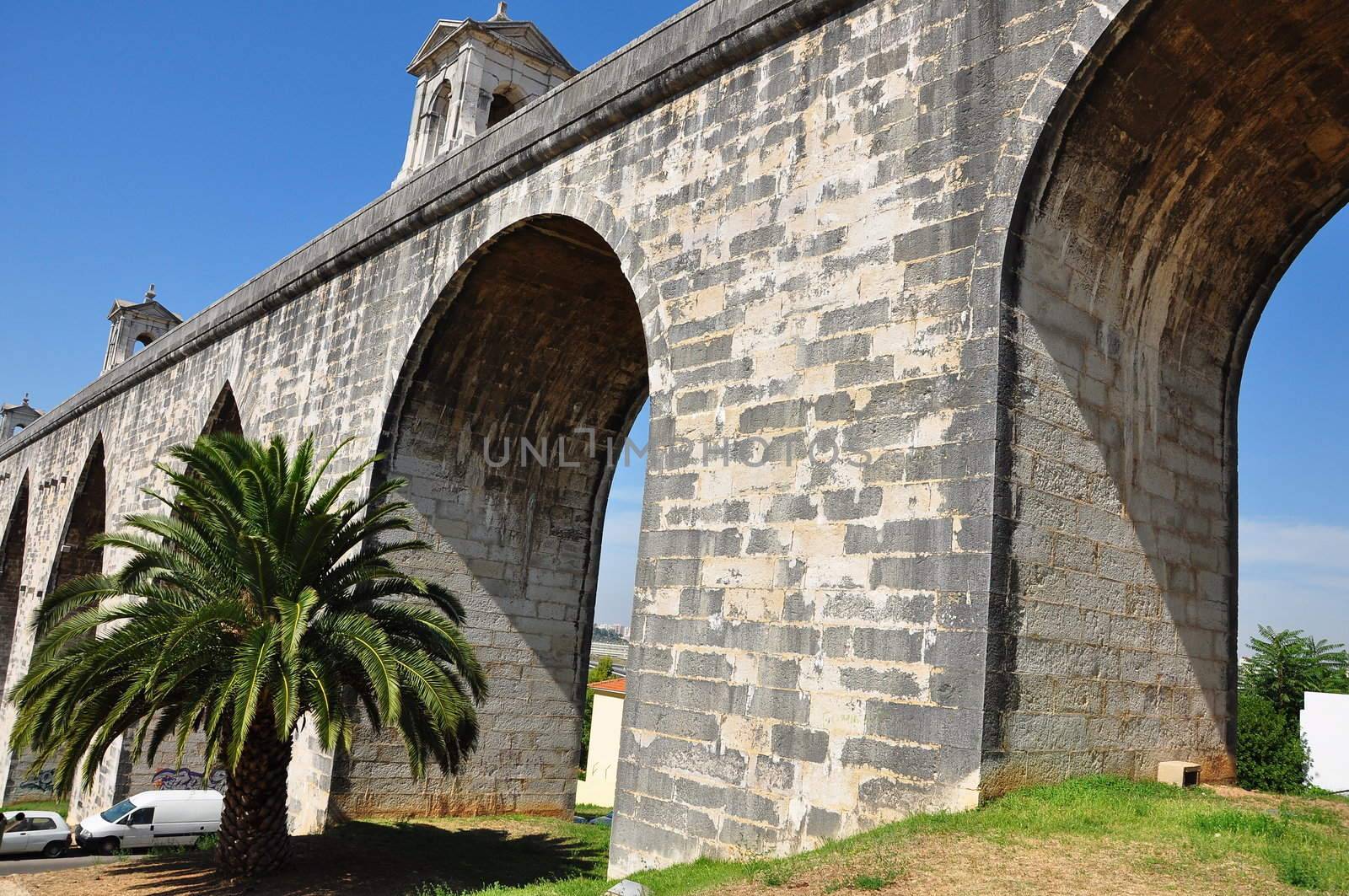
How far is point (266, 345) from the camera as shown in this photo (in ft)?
48.5

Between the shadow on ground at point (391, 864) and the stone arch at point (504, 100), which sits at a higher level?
the stone arch at point (504, 100)

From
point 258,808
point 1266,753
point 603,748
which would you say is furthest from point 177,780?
point 1266,753

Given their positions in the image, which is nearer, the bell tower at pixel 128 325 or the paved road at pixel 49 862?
the paved road at pixel 49 862

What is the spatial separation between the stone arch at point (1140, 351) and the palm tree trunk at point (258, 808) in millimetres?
6690

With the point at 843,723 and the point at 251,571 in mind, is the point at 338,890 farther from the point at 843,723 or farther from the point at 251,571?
the point at 843,723

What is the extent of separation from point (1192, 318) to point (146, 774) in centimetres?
1589

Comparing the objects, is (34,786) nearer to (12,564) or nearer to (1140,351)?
(12,564)

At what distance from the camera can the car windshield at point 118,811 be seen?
50.1ft

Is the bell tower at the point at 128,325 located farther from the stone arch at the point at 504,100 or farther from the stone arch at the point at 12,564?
the stone arch at the point at 504,100

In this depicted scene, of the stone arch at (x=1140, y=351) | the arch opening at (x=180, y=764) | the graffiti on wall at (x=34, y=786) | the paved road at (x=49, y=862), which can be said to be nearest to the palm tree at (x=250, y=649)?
the stone arch at (x=1140, y=351)

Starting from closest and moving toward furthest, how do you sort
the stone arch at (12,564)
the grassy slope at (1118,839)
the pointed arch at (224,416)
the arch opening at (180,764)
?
the grassy slope at (1118,839)
the pointed arch at (224,416)
the arch opening at (180,764)
the stone arch at (12,564)

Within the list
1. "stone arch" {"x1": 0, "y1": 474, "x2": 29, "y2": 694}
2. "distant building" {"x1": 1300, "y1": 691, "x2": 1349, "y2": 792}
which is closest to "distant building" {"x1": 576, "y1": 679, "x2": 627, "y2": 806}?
"stone arch" {"x1": 0, "y1": 474, "x2": 29, "y2": 694}

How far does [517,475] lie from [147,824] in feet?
25.5

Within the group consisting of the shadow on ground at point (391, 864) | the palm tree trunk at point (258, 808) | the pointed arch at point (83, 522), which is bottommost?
the shadow on ground at point (391, 864)
